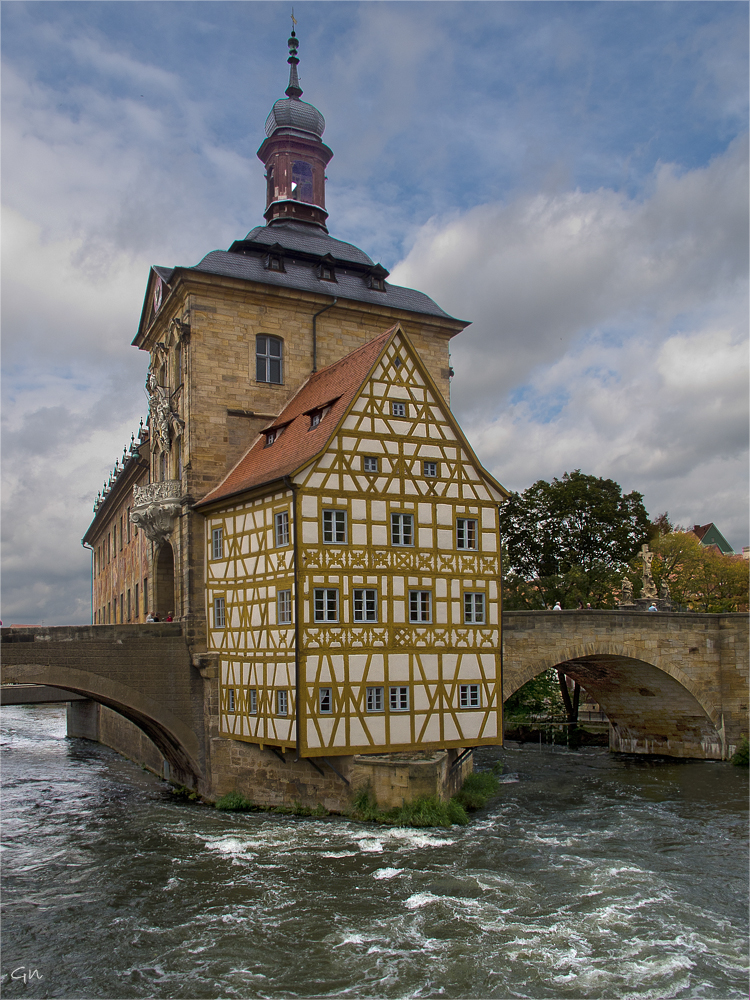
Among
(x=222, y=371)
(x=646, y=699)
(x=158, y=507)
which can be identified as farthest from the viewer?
(x=646, y=699)

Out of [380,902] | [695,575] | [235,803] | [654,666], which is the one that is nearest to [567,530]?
[695,575]

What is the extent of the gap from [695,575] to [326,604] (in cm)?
2964

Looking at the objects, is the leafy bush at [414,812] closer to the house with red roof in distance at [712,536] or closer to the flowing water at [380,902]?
the flowing water at [380,902]

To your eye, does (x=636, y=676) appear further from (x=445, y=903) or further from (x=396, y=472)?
(x=445, y=903)

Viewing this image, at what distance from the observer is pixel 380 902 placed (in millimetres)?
14844

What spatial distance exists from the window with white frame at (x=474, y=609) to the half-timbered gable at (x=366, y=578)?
0.12ft

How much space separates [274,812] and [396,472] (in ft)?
28.4

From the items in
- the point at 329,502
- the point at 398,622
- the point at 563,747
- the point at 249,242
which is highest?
the point at 249,242

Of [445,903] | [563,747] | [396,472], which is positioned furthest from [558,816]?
[563,747]

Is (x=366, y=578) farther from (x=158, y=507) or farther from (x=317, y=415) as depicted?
(x=158, y=507)

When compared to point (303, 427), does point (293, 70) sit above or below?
above

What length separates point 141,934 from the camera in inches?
540

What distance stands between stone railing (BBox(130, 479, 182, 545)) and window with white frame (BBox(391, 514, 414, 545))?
22.6ft

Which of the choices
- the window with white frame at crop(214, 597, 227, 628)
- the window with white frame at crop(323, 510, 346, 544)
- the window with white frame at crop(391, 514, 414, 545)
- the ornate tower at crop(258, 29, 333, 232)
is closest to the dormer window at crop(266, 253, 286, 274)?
the ornate tower at crop(258, 29, 333, 232)
